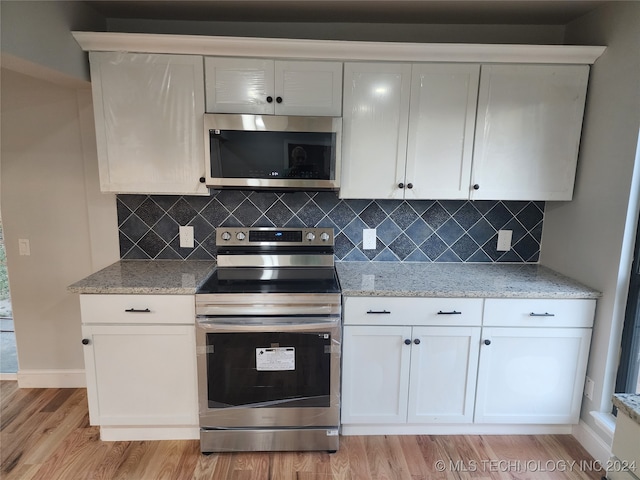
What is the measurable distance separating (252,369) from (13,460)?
A: 51.8 inches

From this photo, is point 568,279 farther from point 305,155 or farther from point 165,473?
point 165,473

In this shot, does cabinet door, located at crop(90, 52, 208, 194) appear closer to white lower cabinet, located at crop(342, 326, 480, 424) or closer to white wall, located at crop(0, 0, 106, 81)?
white wall, located at crop(0, 0, 106, 81)

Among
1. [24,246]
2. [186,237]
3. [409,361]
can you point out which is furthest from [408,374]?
[24,246]

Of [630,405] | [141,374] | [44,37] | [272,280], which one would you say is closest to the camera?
[630,405]

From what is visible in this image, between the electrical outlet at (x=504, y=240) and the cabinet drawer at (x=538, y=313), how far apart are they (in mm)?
597

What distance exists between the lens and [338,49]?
1.96 meters

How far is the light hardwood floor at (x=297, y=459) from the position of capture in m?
1.84

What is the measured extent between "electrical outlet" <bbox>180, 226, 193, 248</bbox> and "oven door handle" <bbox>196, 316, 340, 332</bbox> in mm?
710

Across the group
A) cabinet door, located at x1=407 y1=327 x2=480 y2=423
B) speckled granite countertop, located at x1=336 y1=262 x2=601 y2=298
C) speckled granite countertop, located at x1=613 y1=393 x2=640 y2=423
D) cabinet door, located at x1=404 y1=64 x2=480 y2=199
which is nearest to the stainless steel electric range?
speckled granite countertop, located at x1=336 y1=262 x2=601 y2=298

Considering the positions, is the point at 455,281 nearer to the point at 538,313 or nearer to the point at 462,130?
the point at 538,313

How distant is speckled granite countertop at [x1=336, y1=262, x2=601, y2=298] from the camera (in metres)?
1.92

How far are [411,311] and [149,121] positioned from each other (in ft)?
5.66

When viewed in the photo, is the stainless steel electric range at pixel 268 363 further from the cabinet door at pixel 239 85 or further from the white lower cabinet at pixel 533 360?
the cabinet door at pixel 239 85

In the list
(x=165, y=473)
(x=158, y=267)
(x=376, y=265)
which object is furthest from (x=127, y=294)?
(x=376, y=265)
